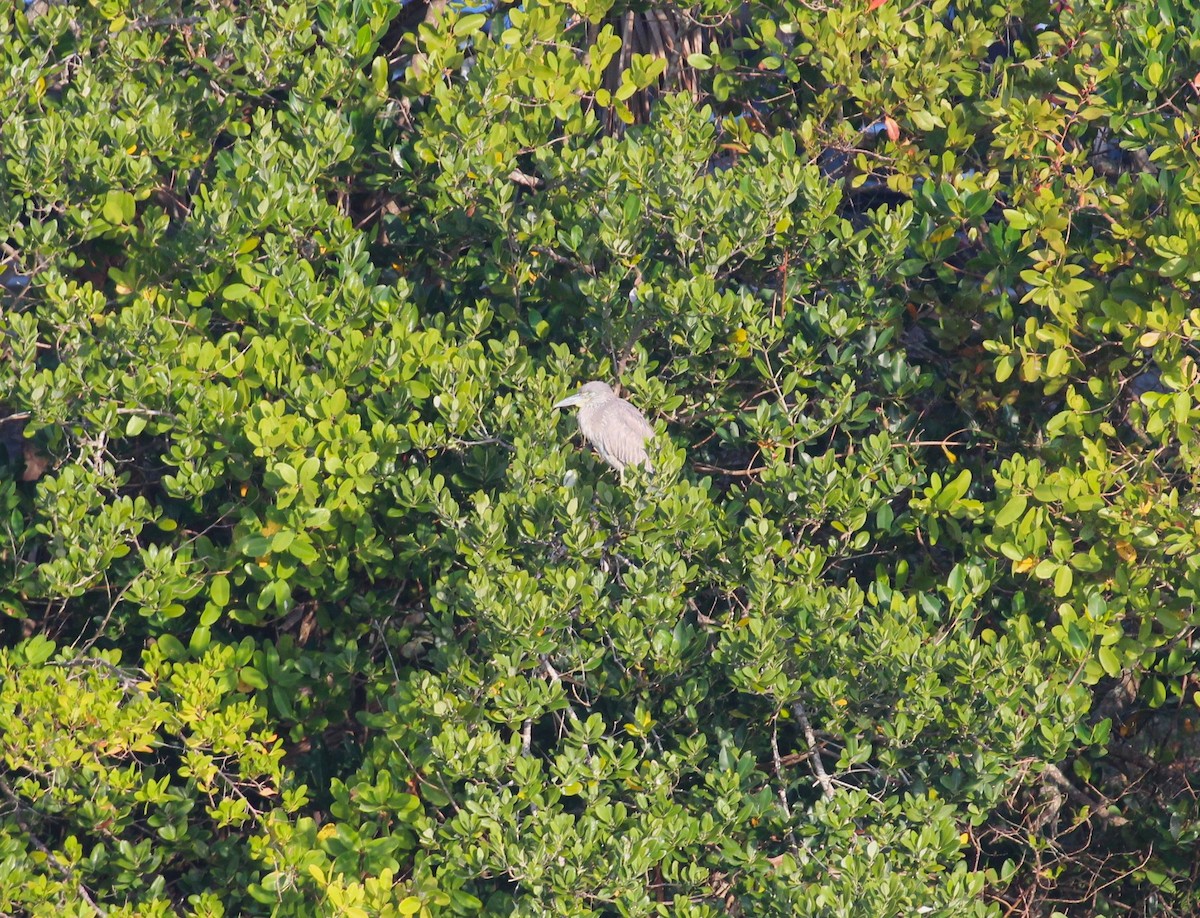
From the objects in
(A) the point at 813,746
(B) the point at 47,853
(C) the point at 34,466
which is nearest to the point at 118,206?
(C) the point at 34,466

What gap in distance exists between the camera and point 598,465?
5.91m

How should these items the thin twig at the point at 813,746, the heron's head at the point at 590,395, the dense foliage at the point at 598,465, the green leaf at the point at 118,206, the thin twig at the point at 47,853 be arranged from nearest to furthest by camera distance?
Answer: the dense foliage at the point at 598,465
the thin twig at the point at 813,746
the thin twig at the point at 47,853
the heron's head at the point at 590,395
the green leaf at the point at 118,206

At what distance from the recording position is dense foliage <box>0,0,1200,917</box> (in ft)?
16.4

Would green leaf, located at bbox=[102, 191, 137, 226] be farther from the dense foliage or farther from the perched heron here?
the perched heron

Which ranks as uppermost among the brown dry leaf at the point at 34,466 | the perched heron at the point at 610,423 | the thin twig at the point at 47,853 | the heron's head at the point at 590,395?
the heron's head at the point at 590,395

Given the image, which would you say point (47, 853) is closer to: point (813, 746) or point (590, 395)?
point (590, 395)

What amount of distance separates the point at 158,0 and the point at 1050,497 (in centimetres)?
428

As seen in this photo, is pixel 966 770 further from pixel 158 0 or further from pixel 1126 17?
pixel 158 0

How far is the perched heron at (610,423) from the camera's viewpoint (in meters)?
5.86

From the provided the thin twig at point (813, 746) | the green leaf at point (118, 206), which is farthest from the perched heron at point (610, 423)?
the green leaf at point (118, 206)

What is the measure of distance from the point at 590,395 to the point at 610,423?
0.15 m

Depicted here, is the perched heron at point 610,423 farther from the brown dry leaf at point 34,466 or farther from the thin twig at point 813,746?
the brown dry leaf at point 34,466

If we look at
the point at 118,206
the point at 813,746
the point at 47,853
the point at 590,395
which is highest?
the point at 118,206

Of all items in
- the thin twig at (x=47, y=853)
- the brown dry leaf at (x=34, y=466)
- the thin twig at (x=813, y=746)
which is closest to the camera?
the thin twig at (x=813, y=746)
